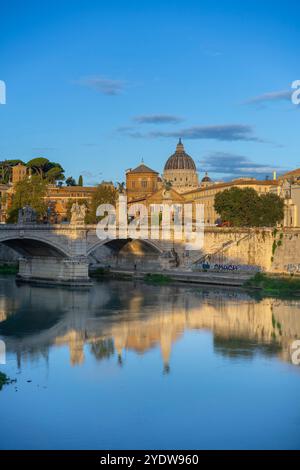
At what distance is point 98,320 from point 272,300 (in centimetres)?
613

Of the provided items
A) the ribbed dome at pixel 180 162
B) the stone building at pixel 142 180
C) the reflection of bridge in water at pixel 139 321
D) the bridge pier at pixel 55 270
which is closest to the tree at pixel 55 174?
the stone building at pixel 142 180

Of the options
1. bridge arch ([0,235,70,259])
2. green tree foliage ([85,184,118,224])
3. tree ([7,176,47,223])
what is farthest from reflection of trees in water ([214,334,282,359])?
green tree foliage ([85,184,118,224])

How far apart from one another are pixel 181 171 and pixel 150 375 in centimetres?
5967

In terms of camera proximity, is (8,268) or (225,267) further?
(8,268)

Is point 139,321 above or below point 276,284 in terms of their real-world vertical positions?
below

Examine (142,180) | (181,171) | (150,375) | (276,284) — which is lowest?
(150,375)

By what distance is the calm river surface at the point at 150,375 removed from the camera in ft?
32.8

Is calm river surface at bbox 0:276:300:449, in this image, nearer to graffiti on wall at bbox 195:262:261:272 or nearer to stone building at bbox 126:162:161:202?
graffiti on wall at bbox 195:262:261:272

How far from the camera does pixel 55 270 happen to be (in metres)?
26.7

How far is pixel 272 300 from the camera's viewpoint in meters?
22.3

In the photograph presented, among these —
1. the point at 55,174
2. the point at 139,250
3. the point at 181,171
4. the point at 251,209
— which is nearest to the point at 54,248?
the point at 139,250

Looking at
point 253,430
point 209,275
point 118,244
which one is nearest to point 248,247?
point 209,275

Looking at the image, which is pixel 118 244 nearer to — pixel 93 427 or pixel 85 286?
pixel 85 286

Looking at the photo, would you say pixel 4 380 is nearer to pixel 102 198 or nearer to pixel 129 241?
pixel 129 241
